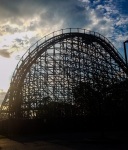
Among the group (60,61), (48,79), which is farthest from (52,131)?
(60,61)

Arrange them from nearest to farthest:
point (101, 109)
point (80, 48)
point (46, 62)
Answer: point (101, 109) → point (46, 62) → point (80, 48)

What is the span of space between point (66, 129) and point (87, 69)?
6687 millimetres

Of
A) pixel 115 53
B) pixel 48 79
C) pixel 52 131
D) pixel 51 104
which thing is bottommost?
pixel 52 131

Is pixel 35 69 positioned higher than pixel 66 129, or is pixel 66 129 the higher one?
pixel 35 69

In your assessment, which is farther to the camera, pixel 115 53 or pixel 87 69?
pixel 115 53

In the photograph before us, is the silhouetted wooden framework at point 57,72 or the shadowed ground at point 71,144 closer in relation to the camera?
the shadowed ground at point 71,144

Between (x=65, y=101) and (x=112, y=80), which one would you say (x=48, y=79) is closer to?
(x=65, y=101)

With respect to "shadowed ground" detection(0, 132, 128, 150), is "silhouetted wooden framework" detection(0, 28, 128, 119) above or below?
above

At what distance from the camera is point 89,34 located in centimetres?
3041

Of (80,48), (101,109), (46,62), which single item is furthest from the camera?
(80,48)

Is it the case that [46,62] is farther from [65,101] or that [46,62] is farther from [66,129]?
[66,129]

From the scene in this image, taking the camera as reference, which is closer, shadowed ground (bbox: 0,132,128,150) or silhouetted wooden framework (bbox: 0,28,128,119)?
shadowed ground (bbox: 0,132,128,150)

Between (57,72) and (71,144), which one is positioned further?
(57,72)

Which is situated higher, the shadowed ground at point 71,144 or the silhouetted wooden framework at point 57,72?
the silhouetted wooden framework at point 57,72
